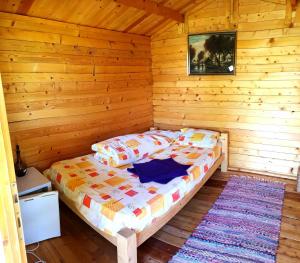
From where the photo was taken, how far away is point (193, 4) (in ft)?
12.0

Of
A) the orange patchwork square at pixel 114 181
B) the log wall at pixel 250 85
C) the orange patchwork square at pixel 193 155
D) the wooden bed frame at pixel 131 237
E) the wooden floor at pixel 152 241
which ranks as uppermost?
the log wall at pixel 250 85

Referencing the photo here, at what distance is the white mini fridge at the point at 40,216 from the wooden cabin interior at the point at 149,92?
80mm

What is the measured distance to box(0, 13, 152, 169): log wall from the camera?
260 centimetres

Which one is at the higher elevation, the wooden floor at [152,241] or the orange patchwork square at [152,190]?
the orange patchwork square at [152,190]

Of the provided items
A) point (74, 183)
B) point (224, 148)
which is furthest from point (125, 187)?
point (224, 148)

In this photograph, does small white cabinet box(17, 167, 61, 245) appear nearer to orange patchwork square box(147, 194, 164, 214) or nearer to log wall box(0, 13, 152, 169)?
log wall box(0, 13, 152, 169)

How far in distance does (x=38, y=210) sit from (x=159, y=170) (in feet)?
3.82

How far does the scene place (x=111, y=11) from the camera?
303 centimetres

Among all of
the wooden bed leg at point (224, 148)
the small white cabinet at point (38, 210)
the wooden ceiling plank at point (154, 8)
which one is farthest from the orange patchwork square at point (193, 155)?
the wooden ceiling plank at point (154, 8)

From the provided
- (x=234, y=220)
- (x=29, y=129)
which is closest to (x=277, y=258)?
(x=234, y=220)

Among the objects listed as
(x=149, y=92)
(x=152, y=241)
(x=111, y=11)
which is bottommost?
(x=152, y=241)

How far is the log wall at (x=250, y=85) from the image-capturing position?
3293mm

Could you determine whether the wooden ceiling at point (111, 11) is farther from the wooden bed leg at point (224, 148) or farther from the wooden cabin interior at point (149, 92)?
the wooden bed leg at point (224, 148)

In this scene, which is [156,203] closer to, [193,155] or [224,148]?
[193,155]
